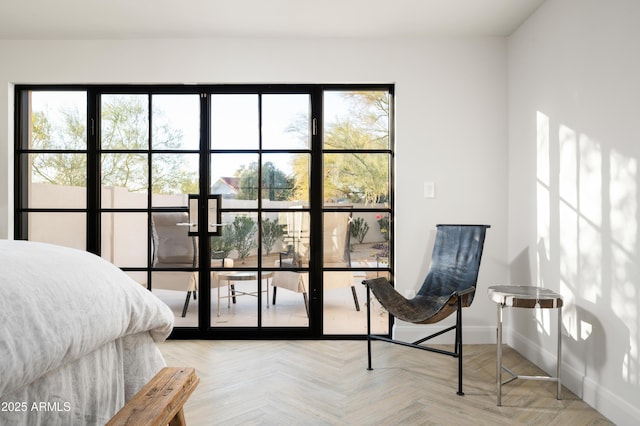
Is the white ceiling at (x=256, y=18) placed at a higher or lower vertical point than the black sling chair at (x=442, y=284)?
higher

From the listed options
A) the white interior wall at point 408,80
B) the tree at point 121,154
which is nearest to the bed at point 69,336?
the tree at point 121,154

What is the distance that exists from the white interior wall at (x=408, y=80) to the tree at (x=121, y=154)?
25 centimetres

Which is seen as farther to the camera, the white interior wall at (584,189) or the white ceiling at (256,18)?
the white ceiling at (256,18)

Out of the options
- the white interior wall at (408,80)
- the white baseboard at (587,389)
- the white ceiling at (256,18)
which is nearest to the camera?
the white baseboard at (587,389)

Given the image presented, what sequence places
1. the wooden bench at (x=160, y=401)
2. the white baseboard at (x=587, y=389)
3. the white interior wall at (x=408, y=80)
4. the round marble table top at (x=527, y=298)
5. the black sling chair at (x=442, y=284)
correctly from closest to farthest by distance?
1. the wooden bench at (x=160, y=401)
2. the white baseboard at (x=587, y=389)
3. the round marble table top at (x=527, y=298)
4. the black sling chair at (x=442, y=284)
5. the white interior wall at (x=408, y=80)

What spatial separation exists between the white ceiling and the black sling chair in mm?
1576

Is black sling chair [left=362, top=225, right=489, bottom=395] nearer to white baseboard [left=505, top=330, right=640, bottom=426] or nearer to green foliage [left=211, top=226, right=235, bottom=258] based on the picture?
white baseboard [left=505, top=330, right=640, bottom=426]

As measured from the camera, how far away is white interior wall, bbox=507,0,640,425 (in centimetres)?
210

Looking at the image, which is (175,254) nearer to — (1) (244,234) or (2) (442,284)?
(1) (244,234)

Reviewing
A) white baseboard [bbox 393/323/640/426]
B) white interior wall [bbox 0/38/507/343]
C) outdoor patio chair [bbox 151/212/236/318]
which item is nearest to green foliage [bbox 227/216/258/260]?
outdoor patio chair [bbox 151/212/236/318]

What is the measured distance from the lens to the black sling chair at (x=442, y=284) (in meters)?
2.75

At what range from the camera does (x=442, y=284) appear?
3133 millimetres

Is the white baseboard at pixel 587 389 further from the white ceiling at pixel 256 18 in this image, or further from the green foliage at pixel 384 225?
the white ceiling at pixel 256 18

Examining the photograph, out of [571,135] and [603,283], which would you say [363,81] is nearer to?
[571,135]
